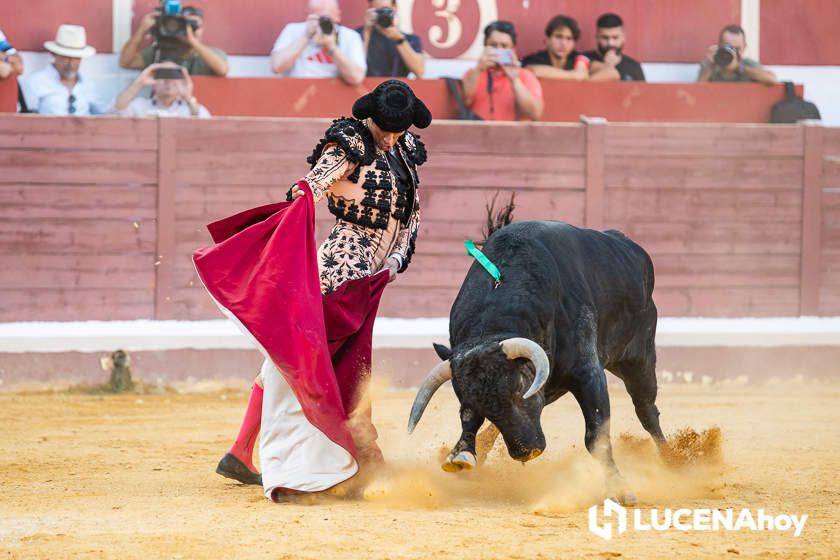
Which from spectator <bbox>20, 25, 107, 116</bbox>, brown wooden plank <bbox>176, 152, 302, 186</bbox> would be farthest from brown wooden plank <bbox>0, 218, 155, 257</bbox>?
spectator <bbox>20, 25, 107, 116</bbox>

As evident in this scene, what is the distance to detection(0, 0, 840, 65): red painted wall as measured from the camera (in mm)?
7969

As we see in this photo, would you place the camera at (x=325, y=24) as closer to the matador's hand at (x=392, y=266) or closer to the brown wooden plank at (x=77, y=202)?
the brown wooden plank at (x=77, y=202)

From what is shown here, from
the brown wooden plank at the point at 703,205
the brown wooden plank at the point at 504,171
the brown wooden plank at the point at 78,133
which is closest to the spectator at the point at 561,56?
the brown wooden plank at the point at 504,171

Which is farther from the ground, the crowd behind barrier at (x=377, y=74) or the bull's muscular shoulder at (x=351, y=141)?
the crowd behind barrier at (x=377, y=74)

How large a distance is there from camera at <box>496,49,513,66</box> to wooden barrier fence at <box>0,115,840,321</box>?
0.41 meters

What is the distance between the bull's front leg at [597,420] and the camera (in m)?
3.92

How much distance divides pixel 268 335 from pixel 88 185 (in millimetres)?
3803

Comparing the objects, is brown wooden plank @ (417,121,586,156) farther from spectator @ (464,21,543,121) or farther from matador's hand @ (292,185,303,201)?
matador's hand @ (292,185,303,201)

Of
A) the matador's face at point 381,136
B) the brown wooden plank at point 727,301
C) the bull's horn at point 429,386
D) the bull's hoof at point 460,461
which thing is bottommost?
the brown wooden plank at point 727,301

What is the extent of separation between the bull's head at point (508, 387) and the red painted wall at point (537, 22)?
16.0 ft

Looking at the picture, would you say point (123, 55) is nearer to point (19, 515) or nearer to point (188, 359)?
point (188, 359)

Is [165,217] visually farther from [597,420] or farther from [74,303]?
[597,420]

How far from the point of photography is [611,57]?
845cm

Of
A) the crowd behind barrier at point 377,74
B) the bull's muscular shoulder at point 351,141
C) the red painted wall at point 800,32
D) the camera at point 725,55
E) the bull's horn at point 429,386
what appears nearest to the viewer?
the bull's horn at point 429,386
